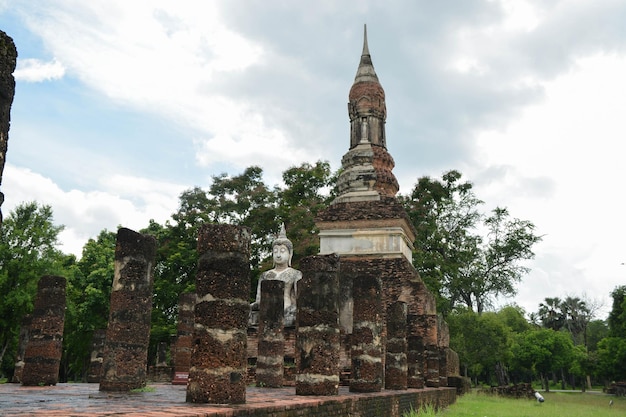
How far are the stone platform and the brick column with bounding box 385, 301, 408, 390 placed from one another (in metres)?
0.48

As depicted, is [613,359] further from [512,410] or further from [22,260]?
[22,260]

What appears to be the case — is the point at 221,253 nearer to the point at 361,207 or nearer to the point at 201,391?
the point at 201,391

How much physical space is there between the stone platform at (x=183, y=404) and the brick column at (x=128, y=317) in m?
0.40

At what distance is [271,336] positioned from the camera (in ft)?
42.8

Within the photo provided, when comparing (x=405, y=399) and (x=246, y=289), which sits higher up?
(x=246, y=289)

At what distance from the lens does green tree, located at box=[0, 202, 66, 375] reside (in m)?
21.6

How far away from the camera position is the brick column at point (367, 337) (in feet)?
36.0

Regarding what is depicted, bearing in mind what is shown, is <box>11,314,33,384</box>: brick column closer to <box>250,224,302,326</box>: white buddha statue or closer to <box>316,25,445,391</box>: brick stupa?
<box>250,224,302,326</box>: white buddha statue

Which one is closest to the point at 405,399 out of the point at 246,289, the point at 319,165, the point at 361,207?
the point at 246,289

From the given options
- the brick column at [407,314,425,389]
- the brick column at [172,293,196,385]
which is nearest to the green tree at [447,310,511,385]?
the brick column at [407,314,425,389]

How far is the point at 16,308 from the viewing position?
70.4 feet

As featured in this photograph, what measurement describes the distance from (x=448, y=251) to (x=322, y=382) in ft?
80.9

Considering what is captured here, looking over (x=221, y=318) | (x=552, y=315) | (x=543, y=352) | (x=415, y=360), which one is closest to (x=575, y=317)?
(x=552, y=315)

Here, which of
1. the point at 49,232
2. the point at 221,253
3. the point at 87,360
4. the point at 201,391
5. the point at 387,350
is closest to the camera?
the point at 201,391
